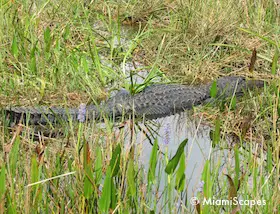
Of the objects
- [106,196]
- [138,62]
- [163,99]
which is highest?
[138,62]

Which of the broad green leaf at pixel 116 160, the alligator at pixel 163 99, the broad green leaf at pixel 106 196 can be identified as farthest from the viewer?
the alligator at pixel 163 99

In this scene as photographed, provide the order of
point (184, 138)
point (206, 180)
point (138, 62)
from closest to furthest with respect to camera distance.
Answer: point (206, 180), point (184, 138), point (138, 62)

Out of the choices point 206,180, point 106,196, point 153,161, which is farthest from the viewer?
point 153,161

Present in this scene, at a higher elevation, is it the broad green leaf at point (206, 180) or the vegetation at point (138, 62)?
the vegetation at point (138, 62)

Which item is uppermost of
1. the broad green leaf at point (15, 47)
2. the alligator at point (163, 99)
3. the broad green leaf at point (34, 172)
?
the broad green leaf at point (15, 47)

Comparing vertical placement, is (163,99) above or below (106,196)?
above

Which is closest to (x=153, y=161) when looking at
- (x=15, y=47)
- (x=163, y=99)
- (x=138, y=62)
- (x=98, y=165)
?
(x=98, y=165)

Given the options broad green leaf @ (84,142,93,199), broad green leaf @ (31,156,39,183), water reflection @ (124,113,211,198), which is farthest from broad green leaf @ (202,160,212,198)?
water reflection @ (124,113,211,198)

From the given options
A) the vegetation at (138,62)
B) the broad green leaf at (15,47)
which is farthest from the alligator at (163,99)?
the broad green leaf at (15,47)

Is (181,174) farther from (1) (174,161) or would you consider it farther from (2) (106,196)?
(2) (106,196)

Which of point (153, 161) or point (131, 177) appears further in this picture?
point (153, 161)

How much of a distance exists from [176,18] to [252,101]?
87.1 inches

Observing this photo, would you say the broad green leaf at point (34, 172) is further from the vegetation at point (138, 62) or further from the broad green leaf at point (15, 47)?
the broad green leaf at point (15, 47)

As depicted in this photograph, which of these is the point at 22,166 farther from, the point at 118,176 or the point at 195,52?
the point at 195,52
